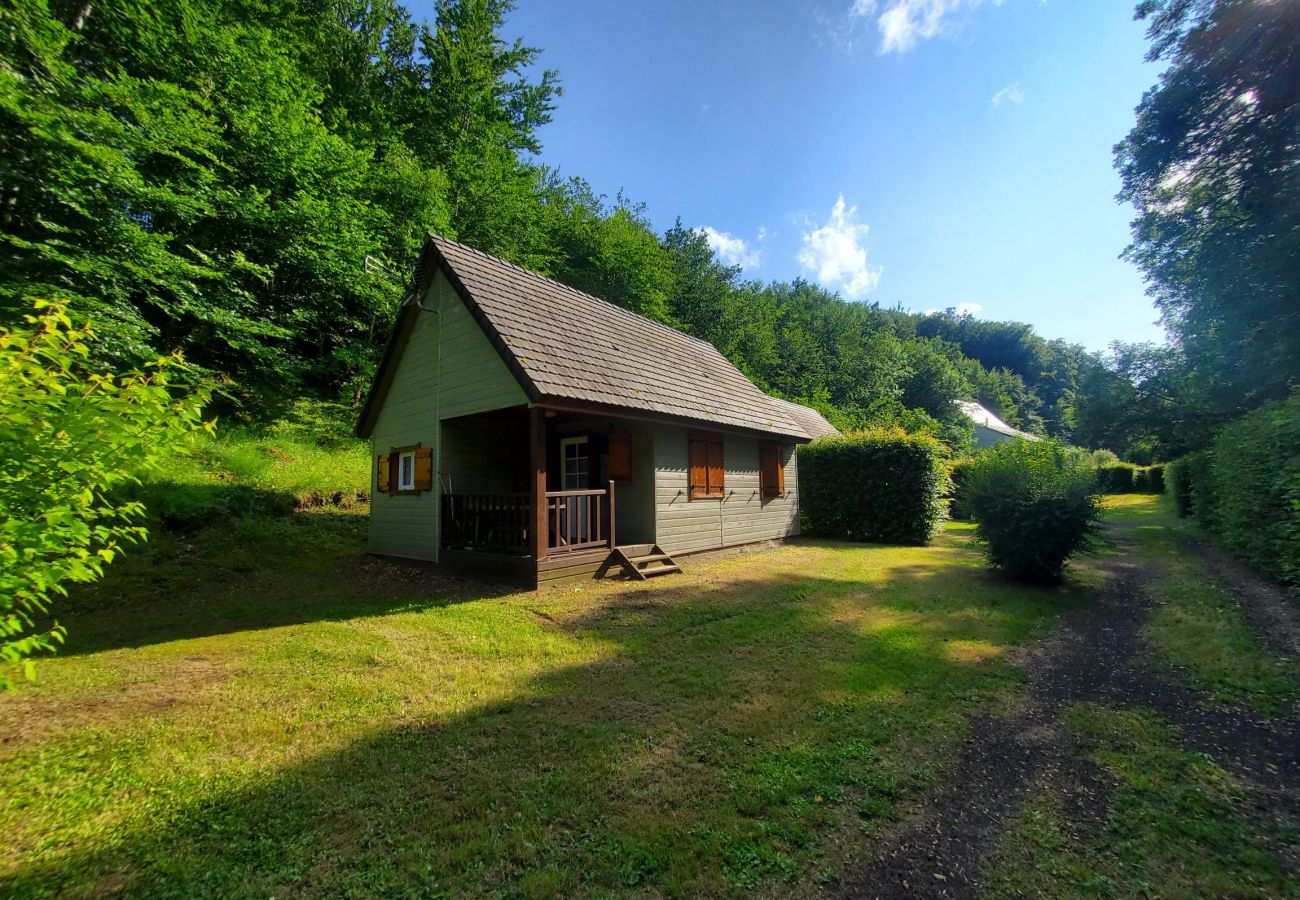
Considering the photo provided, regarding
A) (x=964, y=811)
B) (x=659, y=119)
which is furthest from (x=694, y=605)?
(x=659, y=119)

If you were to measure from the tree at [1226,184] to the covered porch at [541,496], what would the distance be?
1781cm

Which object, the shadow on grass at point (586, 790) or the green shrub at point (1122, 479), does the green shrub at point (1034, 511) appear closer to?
the shadow on grass at point (586, 790)

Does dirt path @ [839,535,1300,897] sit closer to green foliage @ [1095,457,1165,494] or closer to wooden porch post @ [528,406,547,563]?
wooden porch post @ [528,406,547,563]

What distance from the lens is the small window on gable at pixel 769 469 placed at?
46.0 ft

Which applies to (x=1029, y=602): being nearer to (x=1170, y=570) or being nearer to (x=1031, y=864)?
(x=1170, y=570)

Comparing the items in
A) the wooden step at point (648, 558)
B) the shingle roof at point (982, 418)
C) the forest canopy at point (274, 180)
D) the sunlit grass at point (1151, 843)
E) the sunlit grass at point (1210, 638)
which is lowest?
the sunlit grass at point (1210, 638)

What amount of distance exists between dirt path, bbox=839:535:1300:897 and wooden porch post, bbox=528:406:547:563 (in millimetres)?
6170

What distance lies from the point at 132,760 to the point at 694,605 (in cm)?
583

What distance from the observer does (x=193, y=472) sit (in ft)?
36.8

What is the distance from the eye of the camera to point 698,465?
37.8ft

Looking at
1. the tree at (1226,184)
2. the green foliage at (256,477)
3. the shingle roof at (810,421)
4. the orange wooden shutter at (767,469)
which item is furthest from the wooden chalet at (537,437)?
the tree at (1226,184)

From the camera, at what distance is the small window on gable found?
1401cm

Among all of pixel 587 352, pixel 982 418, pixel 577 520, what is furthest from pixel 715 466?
pixel 982 418

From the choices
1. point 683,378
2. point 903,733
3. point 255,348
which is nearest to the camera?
point 903,733
